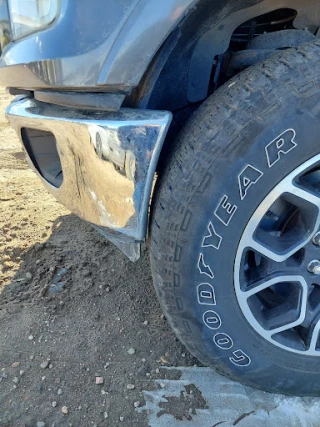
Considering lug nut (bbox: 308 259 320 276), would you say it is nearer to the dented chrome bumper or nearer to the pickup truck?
the pickup truck

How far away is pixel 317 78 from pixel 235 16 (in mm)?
458

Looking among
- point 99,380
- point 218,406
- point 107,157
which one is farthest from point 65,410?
point 107,157

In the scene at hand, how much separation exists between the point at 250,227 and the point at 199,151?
35 cm

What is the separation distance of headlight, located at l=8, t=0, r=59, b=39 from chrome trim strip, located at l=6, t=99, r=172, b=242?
11.9 inches

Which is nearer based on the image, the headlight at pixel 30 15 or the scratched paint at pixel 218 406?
the headlight at pixel 30 15

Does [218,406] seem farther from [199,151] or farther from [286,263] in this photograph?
[199,151]

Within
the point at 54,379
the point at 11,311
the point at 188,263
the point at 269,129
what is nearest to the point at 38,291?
the point at 11,311

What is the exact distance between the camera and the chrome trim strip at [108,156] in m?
1.53

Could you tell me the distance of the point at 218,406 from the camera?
1.95 metres

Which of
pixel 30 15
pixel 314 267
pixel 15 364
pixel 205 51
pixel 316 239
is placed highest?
pixel 30 15

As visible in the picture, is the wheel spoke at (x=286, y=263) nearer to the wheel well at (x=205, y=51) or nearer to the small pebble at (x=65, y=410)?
the wheel well at (x=205, y=51)

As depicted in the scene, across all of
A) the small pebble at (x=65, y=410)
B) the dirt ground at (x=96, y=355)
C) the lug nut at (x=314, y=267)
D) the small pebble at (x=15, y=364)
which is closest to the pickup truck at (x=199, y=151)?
the lug nut at (x=314, y=267)

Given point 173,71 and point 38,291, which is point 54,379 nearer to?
point 38,291

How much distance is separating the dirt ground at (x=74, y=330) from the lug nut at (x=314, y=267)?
83 centimetres
